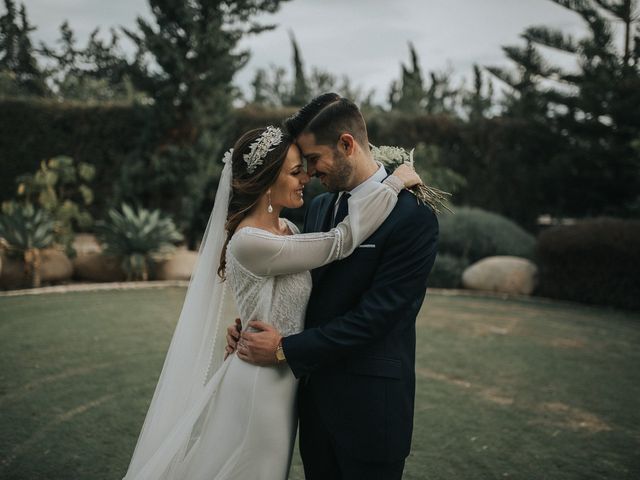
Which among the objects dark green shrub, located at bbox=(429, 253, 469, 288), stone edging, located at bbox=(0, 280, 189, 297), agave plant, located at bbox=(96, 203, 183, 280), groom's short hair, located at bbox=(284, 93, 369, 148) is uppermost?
groom's short hair, located at bbox=(284, 93, 369, 148)

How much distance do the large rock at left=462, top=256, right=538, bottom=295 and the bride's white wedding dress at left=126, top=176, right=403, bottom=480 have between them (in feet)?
26.8

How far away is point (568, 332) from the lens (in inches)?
280

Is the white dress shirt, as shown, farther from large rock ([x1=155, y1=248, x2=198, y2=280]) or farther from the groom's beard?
large rock ([x1=155, y1=248, x2=198, y2=280])

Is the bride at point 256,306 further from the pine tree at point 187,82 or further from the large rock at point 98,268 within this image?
the pine tree at point 187,82

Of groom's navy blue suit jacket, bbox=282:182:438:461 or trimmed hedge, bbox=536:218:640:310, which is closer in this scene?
groom's navy blue suit jacket, bbox=282:182:438:461

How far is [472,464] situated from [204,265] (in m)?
2.00

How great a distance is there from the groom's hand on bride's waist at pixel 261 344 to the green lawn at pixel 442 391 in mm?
1421

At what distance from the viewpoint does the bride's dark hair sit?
7.61ft

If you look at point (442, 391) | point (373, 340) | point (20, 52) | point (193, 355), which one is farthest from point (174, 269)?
point (20, 52)

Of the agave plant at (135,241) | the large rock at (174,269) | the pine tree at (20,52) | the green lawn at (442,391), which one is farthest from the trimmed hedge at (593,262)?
the pine tree at (20,52)

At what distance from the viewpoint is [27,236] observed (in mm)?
8617

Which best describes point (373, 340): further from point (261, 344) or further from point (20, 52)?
point (20, 52)

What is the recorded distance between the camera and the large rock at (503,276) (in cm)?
984

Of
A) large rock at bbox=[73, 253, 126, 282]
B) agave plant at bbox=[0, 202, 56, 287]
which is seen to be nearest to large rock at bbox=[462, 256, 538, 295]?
large rock at bbox=[73, 253, 126, 282]
